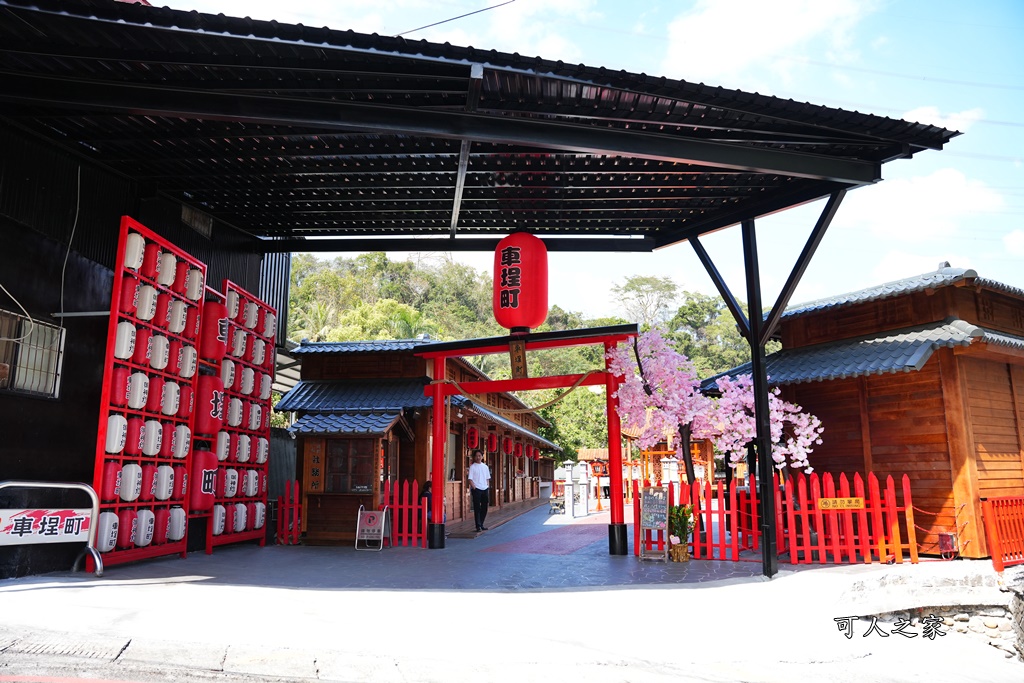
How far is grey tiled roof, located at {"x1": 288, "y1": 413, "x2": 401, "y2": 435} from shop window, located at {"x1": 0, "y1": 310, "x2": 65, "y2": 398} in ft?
17.1

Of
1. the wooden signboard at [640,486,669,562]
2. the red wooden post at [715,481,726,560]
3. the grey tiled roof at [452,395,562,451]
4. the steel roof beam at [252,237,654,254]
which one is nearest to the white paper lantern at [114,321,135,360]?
the steel roof beam at [252,237,654,254]

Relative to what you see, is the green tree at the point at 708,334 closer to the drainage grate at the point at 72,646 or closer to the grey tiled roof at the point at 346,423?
the grey tiled roof at the point at 346,423

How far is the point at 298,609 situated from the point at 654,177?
729 centimetres

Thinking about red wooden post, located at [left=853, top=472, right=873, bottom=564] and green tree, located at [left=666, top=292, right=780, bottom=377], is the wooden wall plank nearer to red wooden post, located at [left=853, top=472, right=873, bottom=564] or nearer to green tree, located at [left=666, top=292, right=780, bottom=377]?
red wooden post, located at [left=853, top=472, right=873, bottom=564]

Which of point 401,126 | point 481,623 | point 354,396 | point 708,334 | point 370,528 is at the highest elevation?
point 708,334

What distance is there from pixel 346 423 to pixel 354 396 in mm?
1496

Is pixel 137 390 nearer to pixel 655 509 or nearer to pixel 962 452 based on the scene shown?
pixel 655 509

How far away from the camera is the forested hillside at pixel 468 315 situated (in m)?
36.2

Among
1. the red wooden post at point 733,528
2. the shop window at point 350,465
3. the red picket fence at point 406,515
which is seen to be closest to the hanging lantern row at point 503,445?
the shop window at point 350,465

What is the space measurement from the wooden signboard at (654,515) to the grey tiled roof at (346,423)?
17.5 feet

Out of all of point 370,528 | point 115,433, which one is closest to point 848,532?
point 370,528

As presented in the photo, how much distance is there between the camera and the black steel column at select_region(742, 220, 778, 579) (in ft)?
29.2

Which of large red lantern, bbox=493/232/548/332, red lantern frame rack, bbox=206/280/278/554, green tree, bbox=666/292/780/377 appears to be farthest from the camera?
green tree, bbox=666/292/780/377

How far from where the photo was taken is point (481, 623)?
612 cm
